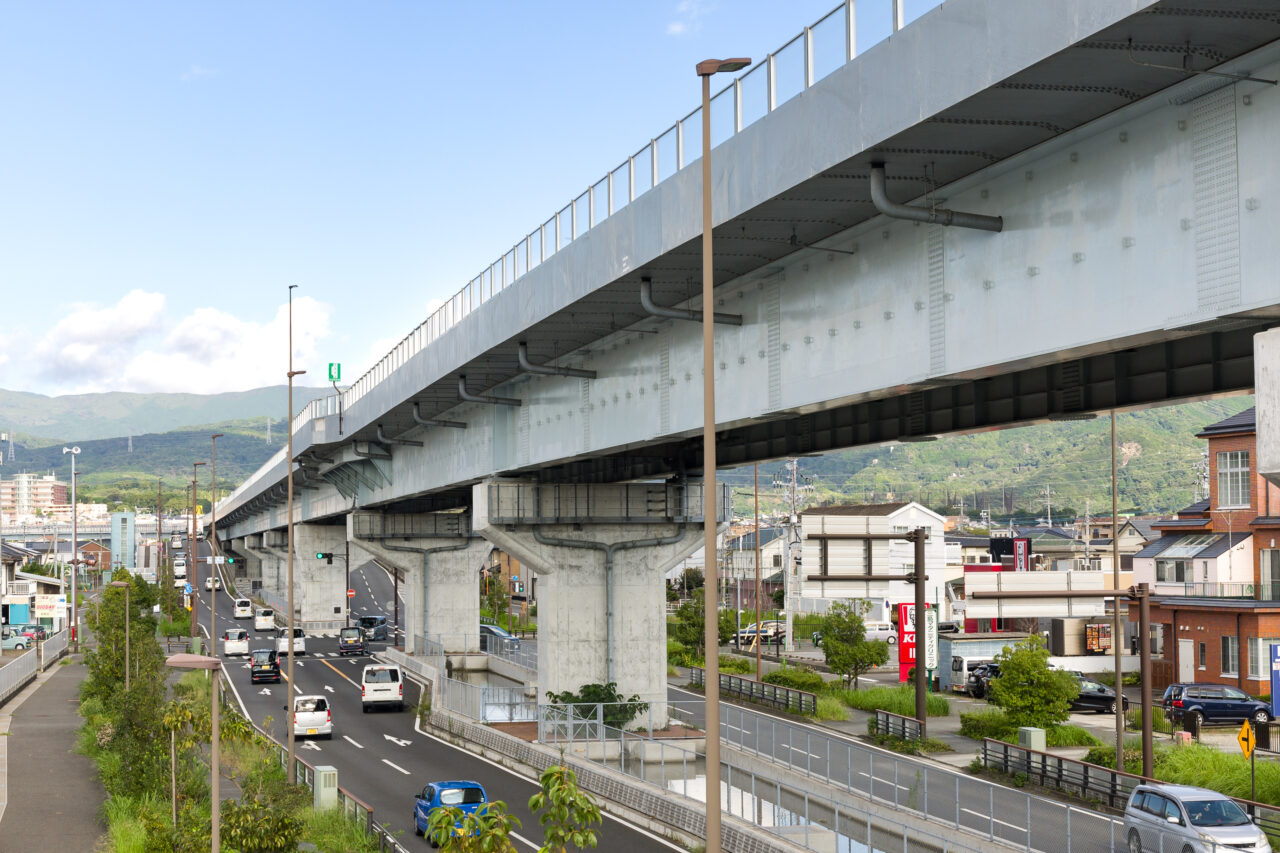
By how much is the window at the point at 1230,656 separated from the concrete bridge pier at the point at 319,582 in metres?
64.5

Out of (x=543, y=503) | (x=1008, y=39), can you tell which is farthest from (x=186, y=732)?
(x=1008, y=39)

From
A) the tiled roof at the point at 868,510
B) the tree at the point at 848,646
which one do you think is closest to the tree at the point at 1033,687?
the tree at the point at 848,646

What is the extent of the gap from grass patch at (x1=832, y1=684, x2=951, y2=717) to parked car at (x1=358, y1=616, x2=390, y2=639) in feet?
129

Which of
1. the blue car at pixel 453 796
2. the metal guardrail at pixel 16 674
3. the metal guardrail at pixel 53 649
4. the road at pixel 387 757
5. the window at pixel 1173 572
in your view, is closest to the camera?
the blue car at pixel 453 796

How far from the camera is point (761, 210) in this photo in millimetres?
17703

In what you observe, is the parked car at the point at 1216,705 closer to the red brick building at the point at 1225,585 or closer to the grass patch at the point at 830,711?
the red brick building at the point at 1225,585

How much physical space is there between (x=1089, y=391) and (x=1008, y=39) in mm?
7207

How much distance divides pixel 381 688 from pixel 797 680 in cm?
1729

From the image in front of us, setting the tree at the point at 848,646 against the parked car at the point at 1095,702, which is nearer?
the parked car at the point at 1095,702

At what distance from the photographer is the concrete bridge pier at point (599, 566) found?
130 ft

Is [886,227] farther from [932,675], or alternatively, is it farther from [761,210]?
[932,675]

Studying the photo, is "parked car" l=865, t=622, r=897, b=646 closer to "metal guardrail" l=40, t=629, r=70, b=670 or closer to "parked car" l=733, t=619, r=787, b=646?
"parked car" l=733, t=619, r=787, b=646

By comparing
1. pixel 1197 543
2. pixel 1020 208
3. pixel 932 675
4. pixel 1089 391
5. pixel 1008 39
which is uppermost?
pixel 1008 39

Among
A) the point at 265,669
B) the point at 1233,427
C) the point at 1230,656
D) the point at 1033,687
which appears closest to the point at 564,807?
the point at 1033,687
